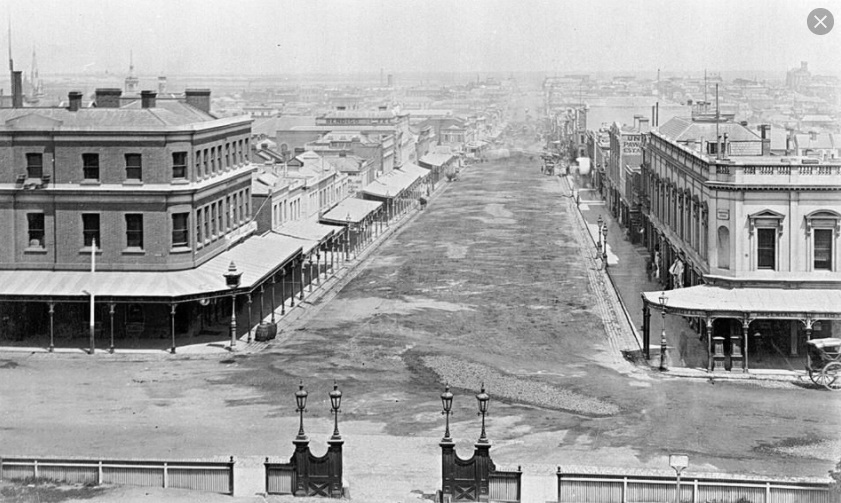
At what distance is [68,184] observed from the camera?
53500 millimetres

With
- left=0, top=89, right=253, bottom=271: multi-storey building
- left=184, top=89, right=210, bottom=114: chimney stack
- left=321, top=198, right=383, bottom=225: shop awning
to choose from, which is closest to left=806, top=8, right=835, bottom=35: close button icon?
left=0, top=89, right=253, bottom=271: multi-storey building

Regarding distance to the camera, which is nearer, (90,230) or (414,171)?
(90,230)

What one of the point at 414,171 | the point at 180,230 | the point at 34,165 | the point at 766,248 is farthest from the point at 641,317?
the point at 414,171

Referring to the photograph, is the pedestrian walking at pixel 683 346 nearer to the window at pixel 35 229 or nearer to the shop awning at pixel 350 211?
the window at pixel 35 229

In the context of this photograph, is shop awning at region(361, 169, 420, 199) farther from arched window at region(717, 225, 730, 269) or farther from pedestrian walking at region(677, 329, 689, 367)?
arched window at region(717, 225, 730, 269)

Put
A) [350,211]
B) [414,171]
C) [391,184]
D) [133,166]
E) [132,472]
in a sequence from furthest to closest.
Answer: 1. [414,171]
2. [391,184]
3. [350,211]
4. [133,166]
5. [132,472]

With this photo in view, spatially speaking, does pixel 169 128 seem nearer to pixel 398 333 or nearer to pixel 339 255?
pixel 398 333

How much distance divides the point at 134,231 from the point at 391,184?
6792cm

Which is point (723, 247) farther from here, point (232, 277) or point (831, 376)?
point (232, 277)

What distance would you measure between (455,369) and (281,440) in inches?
494

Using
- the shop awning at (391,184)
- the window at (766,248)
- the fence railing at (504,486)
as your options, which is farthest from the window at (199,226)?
the shop awning at (391,184)

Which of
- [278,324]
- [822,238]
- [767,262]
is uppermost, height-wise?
[822,238]

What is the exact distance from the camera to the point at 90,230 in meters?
53.8

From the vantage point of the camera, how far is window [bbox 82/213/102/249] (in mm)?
53781
